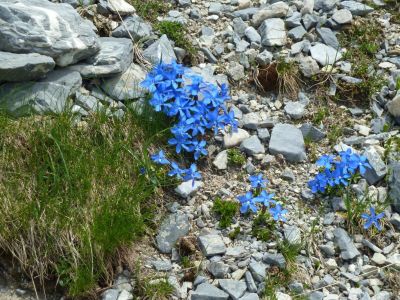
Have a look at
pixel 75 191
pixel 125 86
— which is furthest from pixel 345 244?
pixel 125 86

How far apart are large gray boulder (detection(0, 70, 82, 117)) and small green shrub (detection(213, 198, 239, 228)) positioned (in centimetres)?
137

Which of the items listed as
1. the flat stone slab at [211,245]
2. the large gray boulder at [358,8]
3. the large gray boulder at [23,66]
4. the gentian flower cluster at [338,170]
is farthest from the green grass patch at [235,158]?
the large gray boulder at [358,8]

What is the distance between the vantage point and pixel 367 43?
6.67 m

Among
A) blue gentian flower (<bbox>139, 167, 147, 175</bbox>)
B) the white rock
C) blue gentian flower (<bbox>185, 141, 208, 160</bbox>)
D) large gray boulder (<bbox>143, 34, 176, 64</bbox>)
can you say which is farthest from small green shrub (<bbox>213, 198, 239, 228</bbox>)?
the white rock

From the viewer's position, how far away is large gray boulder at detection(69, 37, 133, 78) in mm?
5891

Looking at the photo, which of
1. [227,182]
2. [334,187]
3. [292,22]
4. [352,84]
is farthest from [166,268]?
[292,22]

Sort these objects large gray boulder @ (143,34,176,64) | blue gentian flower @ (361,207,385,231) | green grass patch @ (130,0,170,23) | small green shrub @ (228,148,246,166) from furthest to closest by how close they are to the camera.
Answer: green grass patch @ (130,0,170,23)
large gray boulder @ (143,34,176,64)
small green shrub @ (228,148,246,166)
blue gentian flower @ (361,207,385,231)

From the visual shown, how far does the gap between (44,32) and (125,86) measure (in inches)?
30.1

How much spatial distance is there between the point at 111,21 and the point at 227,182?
1.92 metres

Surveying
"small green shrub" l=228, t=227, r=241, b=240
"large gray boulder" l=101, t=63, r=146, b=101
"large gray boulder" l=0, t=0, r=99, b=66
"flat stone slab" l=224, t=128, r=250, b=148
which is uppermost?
"large gray boulder" l=0, t=0, r=99, b=66

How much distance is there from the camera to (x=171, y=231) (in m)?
5.18

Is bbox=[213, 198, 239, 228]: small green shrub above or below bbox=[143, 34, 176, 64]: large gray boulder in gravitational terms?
below

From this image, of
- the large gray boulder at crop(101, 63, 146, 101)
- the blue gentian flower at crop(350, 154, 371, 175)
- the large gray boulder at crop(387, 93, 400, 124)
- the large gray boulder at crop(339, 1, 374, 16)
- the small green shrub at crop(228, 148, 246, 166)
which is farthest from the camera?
the large gray boulder at crop(339, 1, 374, 16)

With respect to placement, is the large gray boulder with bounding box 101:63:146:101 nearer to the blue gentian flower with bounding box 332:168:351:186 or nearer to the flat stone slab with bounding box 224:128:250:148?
the flat stone slab with bounding box 224:128:250:148
